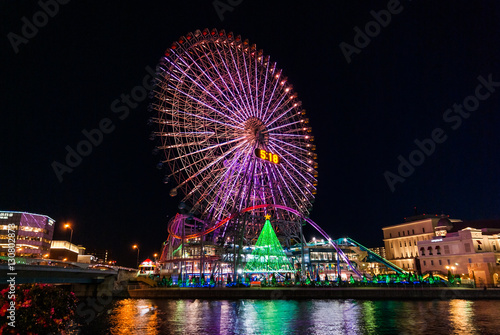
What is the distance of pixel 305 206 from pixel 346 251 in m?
22.2

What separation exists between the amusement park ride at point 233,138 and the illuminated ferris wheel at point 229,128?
16 cm

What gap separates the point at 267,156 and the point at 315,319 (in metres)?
31.7

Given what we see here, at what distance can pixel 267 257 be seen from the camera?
2557 inches

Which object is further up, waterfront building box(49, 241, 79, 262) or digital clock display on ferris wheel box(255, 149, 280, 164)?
digital clock display on ferris wheel box(255, 149, 280, 164)

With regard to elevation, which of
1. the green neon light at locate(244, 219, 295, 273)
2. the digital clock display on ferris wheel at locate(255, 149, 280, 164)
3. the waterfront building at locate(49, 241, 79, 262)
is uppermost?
the digital clock display on ferris wheel at locate(255, 149, 280, 164)

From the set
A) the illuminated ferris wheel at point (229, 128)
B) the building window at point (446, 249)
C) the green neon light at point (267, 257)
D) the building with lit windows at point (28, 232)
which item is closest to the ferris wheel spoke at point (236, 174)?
the illuminated ferris wheel at point (229, 128)

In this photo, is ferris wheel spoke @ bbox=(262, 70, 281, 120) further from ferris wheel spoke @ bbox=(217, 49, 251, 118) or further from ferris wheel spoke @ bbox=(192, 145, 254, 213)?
ferris wheel spoke @ bbox=(192, 145, 254, 213)

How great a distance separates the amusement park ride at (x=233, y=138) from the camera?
177ft

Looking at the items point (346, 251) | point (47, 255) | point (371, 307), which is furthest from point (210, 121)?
point (47, 255)

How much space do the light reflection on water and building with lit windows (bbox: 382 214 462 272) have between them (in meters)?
58.8

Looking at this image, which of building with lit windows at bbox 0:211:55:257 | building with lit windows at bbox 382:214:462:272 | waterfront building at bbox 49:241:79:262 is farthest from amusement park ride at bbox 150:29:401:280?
waterfront building at bbox 49:241:79:262

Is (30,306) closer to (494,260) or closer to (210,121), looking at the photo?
(210,121)

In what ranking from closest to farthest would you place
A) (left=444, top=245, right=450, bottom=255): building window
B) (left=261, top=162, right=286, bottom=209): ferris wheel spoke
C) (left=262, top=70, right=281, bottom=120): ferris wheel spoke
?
(left=262, top=70, right=281, bottom=120): ferris wheel spoke < (left=261, top=162, right=286, bottom=209): ferris wheel spoke < (left=444, top=245, right=450, bottom=255): building window

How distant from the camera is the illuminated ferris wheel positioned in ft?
177
